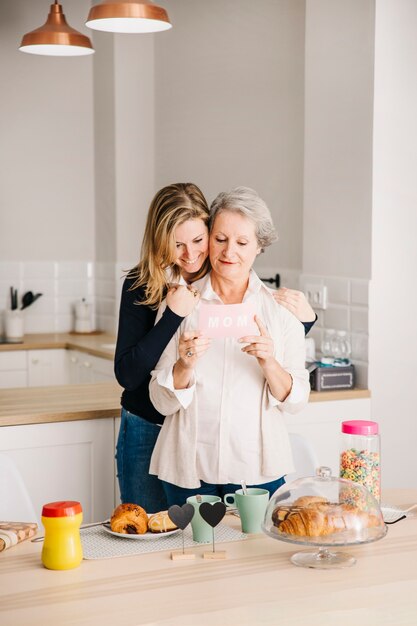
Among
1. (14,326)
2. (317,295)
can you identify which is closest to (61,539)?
(317,295)

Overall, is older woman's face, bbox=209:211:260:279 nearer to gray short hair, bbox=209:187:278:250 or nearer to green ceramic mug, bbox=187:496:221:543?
gray short hair, bbox=209:187:278:250

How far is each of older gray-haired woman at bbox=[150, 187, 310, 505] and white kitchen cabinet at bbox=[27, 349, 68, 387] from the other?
2926 mm

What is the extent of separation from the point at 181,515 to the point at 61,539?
0.26m

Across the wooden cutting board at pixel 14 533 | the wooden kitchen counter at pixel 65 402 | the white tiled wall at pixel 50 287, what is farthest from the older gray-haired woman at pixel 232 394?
the white tiled wall at pixel 50 287

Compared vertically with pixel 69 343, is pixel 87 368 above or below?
below

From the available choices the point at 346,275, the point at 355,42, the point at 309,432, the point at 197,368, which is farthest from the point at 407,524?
the point at 355,42

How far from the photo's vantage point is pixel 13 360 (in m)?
5.17

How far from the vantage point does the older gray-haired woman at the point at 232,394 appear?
2.32 metres

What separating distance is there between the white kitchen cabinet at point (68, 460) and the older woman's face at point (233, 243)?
1039 millimetres

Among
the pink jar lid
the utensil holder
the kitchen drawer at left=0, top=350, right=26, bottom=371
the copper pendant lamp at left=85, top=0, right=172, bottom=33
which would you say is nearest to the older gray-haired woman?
the pink jar lid

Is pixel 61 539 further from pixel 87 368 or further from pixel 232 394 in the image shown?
pixel 87 368

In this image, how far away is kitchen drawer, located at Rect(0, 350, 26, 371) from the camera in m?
5.14

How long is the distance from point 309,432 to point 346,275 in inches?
25.4

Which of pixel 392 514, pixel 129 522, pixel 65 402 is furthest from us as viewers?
pixel 65 402
